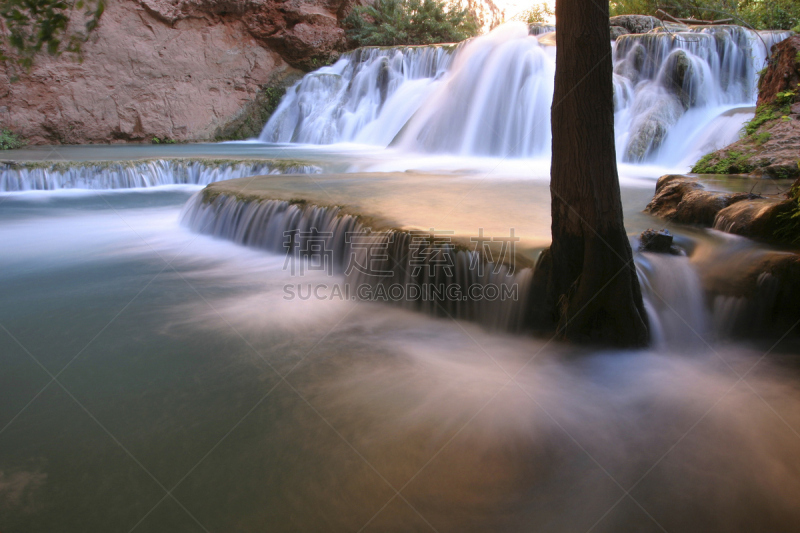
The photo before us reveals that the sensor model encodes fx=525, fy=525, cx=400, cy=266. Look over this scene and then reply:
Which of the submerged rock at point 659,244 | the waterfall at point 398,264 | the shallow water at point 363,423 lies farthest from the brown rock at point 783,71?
the waterfall at point 398,264

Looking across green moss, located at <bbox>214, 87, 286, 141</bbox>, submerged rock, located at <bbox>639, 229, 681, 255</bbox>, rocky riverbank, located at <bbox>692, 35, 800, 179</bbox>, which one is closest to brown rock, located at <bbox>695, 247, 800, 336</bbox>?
submerged rock, located at <bbox>639, 229, 681, 255</bbox>

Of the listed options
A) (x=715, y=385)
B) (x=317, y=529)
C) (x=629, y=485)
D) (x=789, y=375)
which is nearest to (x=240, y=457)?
(x=317, y=529)

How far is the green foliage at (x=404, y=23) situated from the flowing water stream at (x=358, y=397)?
12.1m

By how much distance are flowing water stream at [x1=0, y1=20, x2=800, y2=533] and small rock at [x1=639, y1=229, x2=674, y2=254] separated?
157 millimetres

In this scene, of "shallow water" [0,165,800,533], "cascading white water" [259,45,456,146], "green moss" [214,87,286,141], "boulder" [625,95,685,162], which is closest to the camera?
"shallow water" [0,165,800,533]

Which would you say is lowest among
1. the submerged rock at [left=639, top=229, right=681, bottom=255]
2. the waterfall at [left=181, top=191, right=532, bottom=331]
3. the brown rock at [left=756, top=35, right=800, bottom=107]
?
the waterfall at [left=181, top=191, right=532, bottom=331]

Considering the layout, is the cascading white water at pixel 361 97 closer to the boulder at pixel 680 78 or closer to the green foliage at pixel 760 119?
the boulder at pixel 680 78

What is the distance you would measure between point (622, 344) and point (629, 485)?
1.19m

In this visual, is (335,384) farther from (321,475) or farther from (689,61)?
(689,61)

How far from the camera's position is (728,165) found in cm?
643

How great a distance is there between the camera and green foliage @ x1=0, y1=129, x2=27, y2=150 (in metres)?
12.6

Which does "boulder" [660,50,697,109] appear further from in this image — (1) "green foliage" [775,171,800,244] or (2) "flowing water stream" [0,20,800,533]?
(1) "green foliage" [775,171,800,244]

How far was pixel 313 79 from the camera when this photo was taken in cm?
1553

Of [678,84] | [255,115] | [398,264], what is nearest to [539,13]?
[255,115]
